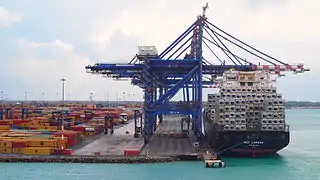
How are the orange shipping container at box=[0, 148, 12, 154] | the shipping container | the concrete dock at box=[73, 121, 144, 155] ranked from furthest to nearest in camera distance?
the concrete dock at box=[73, 121, 144, 155] < the orange shipping container at box=[0, 148, 12, 154] < the shipping container

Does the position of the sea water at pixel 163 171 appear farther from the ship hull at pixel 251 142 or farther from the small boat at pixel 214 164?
the ship hull at pixel 251 142

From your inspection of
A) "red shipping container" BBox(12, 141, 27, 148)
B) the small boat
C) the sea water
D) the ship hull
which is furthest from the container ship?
"red shipping container" BBox(12, 141, 27, 148)

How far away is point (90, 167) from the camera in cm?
4316

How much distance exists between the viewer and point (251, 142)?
48.9m

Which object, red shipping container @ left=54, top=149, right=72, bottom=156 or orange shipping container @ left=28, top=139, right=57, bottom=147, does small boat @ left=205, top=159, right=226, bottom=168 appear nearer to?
red shipping container @ left=54, top=149, right=72, bottom=156

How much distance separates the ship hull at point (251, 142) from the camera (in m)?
48.6

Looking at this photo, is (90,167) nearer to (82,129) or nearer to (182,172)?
(182,172)

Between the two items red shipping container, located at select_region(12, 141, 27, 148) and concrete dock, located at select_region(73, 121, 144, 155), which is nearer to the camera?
red shipping container, located at select_region(12, 141, 27, 148)

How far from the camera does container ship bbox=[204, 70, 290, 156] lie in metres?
48.8

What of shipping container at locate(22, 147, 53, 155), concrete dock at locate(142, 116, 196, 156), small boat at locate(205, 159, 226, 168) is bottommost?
small boat at locate(205, 159, 226, 168)

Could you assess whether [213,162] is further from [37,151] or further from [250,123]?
[37,151]

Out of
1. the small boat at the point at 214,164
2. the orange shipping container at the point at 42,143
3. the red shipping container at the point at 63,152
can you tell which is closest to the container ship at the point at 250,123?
the small boat at the point at 214,164

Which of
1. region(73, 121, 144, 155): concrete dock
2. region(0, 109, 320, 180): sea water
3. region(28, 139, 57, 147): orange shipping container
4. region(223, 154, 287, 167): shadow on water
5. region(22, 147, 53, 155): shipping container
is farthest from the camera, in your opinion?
region(73, 121, 144, 155): concrete dock

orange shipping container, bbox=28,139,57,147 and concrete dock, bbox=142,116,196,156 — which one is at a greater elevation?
orange shipping container, bbox=28,139,57,147
